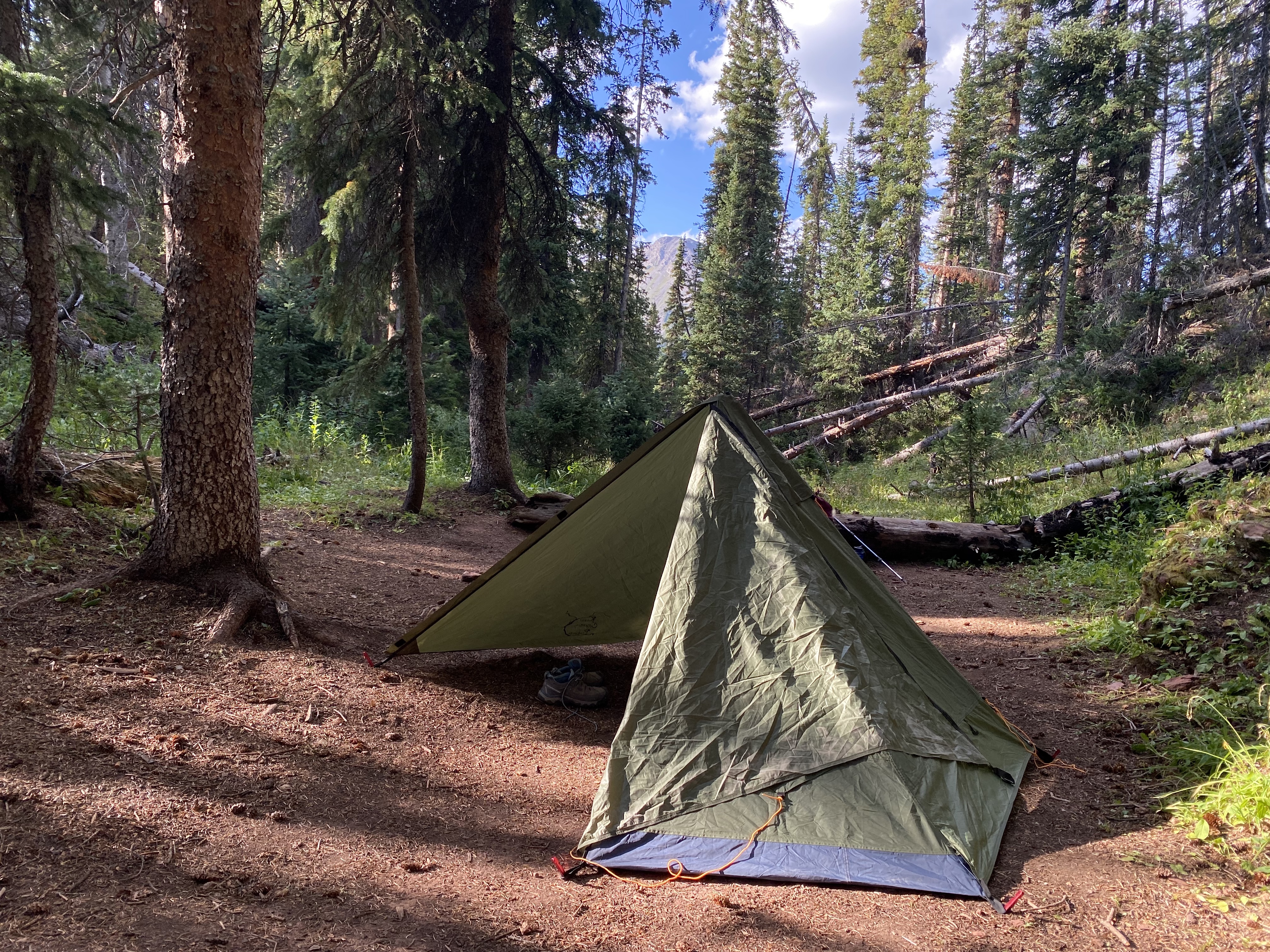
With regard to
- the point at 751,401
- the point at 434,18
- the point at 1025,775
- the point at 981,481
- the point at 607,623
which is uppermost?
the point at 434,18

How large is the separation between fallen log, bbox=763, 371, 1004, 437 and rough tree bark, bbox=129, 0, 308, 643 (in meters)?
16.2

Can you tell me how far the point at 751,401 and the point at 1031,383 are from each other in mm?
8397

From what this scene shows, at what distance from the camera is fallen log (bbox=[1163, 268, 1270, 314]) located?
42.3 feet

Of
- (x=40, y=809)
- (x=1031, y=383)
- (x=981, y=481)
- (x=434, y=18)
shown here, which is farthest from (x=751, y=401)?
(x=40, y=809)

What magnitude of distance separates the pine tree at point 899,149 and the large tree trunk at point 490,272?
18.3 meters

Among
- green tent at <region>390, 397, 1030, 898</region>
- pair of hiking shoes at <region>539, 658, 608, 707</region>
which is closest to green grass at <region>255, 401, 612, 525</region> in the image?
pair of hiking shoes at <region>539, 658, 608, 707</region>

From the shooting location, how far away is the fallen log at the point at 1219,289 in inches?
508

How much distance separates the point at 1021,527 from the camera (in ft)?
30.3

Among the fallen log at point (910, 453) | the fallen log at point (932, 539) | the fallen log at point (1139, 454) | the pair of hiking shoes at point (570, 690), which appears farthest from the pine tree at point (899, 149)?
the pair of hiking shoes at point (570, 690)

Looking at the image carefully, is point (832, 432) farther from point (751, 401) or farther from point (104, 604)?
point (104, 604)

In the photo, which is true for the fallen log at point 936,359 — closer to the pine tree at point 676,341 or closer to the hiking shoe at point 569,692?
the pine tree at point 676,341

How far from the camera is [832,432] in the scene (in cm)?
2033

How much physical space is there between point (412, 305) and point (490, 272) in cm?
200

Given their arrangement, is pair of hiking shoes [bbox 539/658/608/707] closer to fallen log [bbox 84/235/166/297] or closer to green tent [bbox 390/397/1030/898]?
green tent [bbox 390/397/1030/898]
